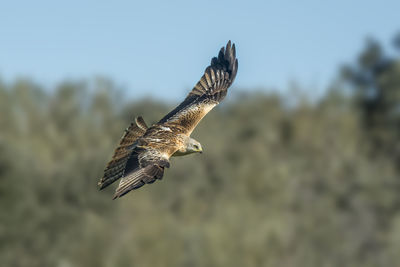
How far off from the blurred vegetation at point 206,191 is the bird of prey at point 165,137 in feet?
49.4

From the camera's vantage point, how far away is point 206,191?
36344mm

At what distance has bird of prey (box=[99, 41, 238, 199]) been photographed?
9867 millimetres

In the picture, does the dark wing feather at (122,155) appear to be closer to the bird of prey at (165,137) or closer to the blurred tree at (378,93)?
the bird of prey at (165,137)

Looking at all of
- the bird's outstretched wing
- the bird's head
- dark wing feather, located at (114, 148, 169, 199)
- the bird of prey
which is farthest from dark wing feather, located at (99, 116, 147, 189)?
the bird's outstretched wing

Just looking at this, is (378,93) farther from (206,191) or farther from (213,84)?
(213,84)

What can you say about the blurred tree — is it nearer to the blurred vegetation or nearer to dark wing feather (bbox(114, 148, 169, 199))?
the blurred vegetation

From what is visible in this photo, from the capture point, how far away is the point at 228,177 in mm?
37969

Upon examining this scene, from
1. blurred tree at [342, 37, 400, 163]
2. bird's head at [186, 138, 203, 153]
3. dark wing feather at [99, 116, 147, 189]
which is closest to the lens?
dark wing feather at [99, 116, 147, 189]

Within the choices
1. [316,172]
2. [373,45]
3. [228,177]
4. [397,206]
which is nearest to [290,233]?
[228,177]

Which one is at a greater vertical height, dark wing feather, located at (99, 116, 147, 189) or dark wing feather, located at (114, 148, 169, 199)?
dark wing feather, located at (99, 116, 147, 189)

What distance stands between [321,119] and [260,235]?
66.6ft

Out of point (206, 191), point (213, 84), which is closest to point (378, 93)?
point (206, 191)

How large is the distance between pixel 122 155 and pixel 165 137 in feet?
2.23

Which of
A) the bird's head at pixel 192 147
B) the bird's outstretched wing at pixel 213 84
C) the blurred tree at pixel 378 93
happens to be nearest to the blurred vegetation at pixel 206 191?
the blurred tree at pixel 378 93
